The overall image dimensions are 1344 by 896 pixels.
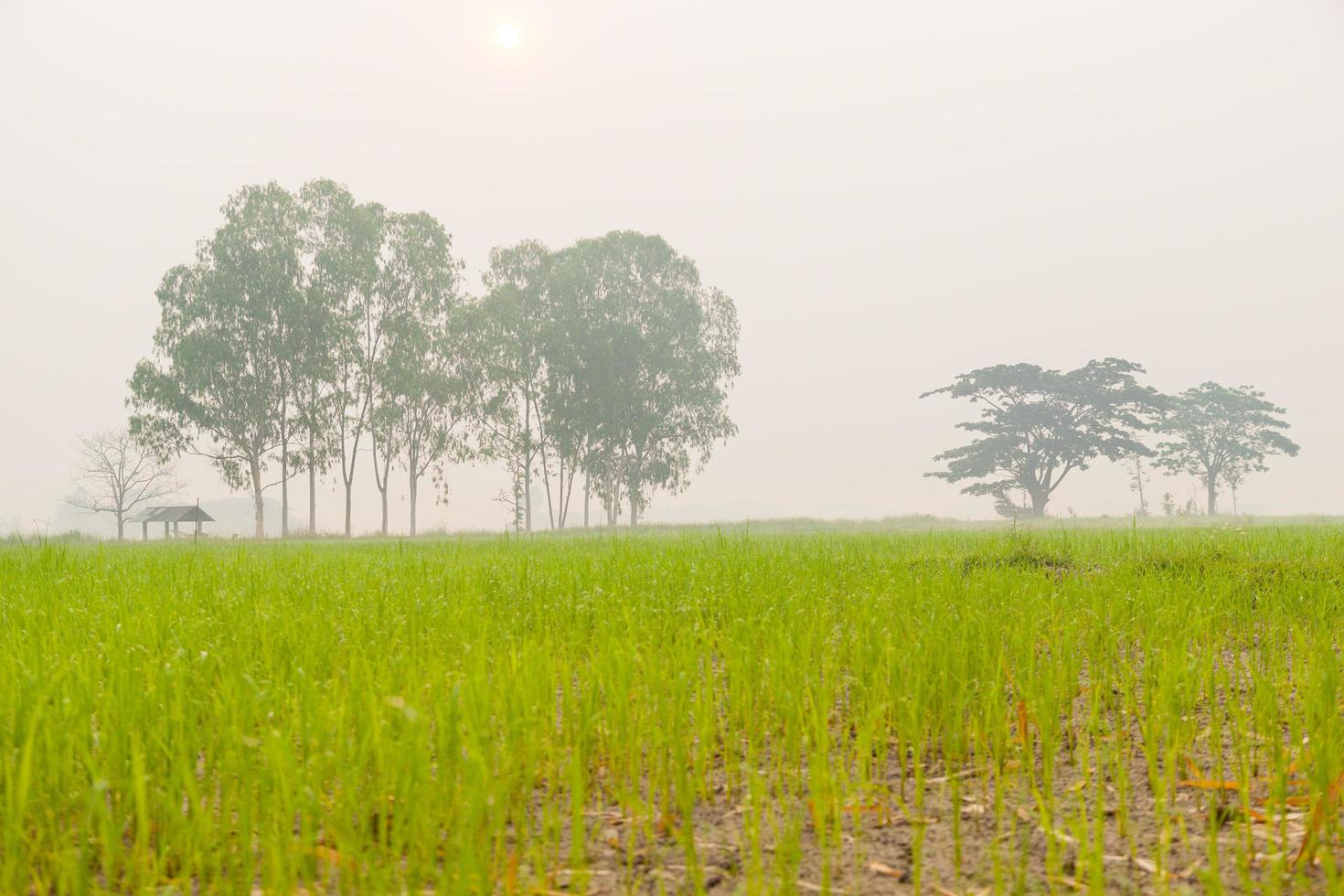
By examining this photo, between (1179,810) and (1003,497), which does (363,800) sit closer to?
(1179,810)

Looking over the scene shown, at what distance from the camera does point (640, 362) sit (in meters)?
43.6

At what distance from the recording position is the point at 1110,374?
171 ft

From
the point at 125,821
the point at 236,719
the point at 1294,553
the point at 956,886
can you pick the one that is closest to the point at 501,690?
the point at 236,719

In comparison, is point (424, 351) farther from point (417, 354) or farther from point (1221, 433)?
point (1221, 433)

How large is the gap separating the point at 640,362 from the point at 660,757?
40925 mm

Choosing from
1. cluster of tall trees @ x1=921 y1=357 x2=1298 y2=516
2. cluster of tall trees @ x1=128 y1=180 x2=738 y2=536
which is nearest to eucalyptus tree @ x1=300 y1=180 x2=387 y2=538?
cluster of tall trees @ x1=128 y1=180 x2=738 y2=536

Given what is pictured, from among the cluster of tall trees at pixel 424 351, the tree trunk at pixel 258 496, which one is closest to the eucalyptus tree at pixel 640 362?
the cluster of tall trees at pixel 424 351

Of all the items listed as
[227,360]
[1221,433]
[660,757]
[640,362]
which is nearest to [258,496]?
[227,360]

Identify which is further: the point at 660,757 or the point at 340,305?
the point at 340,305

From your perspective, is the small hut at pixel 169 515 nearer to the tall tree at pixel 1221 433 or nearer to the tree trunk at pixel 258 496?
the tree trunk at pixel 258 496

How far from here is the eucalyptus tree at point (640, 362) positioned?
4297 centimetres

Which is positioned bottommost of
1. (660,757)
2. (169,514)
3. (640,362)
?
(660,757)

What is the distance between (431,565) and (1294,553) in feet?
33.9

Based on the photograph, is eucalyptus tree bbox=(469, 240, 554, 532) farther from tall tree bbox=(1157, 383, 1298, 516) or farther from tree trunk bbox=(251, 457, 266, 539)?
tall tree bbox=(1157, 383, 1298, 516)
